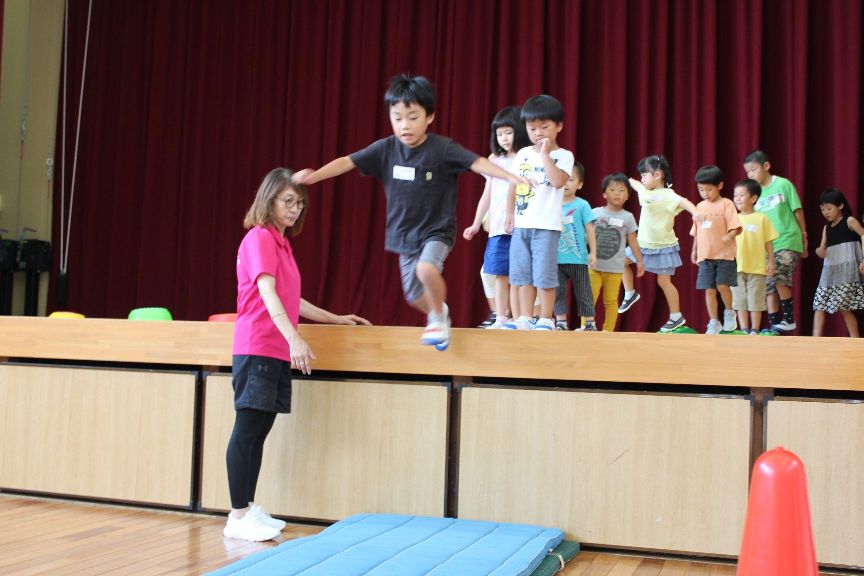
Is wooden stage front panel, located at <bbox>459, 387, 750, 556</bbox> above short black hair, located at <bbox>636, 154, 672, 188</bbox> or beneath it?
beneath

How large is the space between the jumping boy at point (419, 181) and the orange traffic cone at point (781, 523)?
162 centimetres

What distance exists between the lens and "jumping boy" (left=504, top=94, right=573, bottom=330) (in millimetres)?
3639

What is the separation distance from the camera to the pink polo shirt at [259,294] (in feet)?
10.1

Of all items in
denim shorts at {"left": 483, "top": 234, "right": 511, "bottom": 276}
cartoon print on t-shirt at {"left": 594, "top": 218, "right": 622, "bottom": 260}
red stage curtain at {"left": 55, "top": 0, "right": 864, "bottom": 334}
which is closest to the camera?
denim shorts at {"left": 483, "top": 234, "right": 511, "bottom": 276}

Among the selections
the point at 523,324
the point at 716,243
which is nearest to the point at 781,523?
the point at 523,324

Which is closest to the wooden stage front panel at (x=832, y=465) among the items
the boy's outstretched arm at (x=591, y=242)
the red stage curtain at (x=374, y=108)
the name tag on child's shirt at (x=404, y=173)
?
the name tag on child's shirt at (x=404, y=173)

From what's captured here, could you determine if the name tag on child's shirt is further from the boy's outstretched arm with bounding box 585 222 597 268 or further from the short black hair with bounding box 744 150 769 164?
the short black hair with bounding box 744 150 769 164

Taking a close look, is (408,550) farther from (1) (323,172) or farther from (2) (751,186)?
(2) (751,186)

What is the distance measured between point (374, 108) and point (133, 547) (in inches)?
195

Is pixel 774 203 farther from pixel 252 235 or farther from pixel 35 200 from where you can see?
pixel 35 200

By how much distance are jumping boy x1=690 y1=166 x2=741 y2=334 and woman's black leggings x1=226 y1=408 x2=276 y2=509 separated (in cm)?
265

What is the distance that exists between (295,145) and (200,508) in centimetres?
450

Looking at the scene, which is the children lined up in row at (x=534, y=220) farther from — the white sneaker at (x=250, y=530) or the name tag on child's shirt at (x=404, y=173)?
the white sneaker at (x=250, y=530)

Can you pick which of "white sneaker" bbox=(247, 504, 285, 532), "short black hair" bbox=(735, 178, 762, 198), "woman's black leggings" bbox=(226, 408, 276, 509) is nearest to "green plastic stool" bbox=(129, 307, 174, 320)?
"woman's black leggings" bbox=(226, 408, 276, 509)
